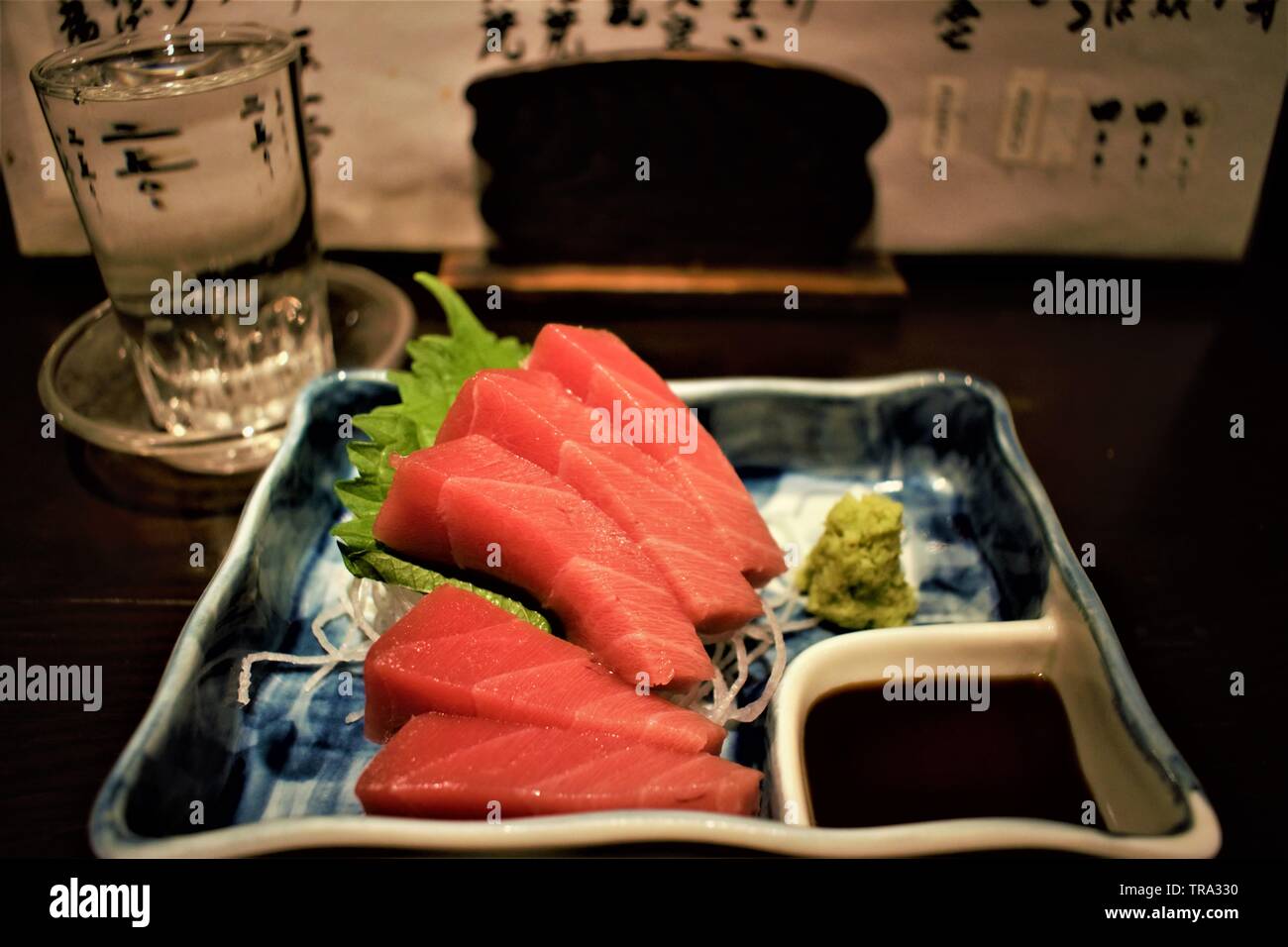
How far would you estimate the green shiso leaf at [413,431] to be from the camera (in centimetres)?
162

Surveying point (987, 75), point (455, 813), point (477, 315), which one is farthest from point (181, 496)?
point (987, 75)

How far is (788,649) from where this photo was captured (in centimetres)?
174

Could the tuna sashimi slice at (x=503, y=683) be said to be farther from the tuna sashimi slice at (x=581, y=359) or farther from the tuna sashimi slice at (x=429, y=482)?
the tuna sashimi slice at (x=581, y=359)

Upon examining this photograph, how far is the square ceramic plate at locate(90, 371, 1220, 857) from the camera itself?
3.68 feet

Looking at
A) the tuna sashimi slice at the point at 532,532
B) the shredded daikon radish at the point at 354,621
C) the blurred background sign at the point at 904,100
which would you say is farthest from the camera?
the blurred background sign at the point at 904,100

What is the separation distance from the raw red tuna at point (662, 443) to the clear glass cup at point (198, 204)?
0.80 meters

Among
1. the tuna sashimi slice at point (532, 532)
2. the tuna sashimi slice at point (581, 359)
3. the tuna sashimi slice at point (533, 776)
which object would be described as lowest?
the tuna sashimi slice at point (533, 776)

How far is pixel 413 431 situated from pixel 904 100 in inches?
76.3

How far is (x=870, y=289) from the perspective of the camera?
9.42 ft

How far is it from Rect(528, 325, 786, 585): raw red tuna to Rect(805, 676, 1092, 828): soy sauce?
0.30 meters

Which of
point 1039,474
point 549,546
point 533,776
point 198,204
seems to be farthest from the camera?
point 1039,474

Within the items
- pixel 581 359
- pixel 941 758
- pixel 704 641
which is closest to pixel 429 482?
pixel 581 359

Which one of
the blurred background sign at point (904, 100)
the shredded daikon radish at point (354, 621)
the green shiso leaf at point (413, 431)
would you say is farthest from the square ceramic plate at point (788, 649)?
the blurred background sign at point (904, 100)

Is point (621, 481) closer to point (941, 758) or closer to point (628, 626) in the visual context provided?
point (628, 626)
